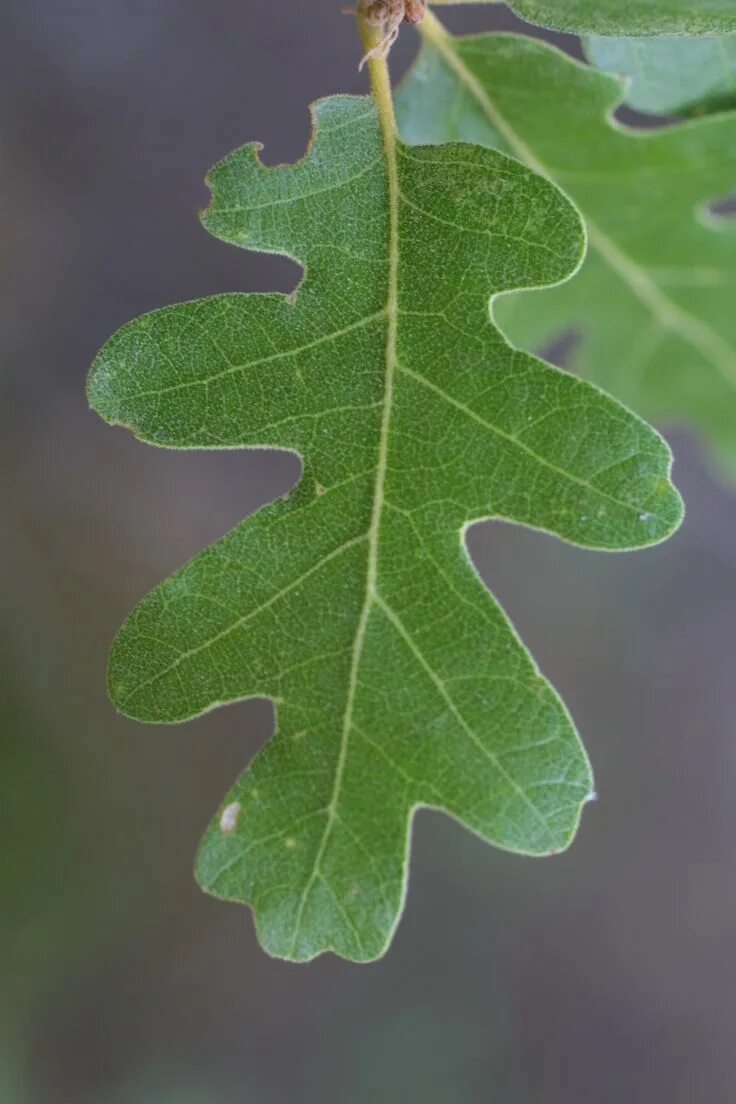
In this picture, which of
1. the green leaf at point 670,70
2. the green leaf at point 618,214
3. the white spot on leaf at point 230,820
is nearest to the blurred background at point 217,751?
the green leaf at point 618,214

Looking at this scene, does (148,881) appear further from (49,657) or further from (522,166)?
(522,166)

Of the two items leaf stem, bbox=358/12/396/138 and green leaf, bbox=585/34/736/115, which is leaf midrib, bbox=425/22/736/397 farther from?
leaf stem, bbox=358/12/396/138

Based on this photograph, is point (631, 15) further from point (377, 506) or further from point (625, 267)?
point (625, 267)

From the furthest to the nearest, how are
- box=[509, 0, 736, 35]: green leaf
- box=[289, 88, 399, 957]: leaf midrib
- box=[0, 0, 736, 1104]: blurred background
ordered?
box=[0, 0, 736, 1104]: blurred background, box=[289, 88, 399, 957]: leaf midrib, box=[509, 0, 736, 35]: green leaf

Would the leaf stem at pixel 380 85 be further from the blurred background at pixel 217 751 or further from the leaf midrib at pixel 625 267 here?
the blurred background at pixel 217 751

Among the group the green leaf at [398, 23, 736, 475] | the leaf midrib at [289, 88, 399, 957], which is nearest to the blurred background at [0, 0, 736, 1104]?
the green leaf at [398, 23, 736, 475]

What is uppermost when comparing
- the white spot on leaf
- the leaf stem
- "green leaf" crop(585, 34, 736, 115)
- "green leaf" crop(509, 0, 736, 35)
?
"green leaf" crop(585, 34, 736, 115)
